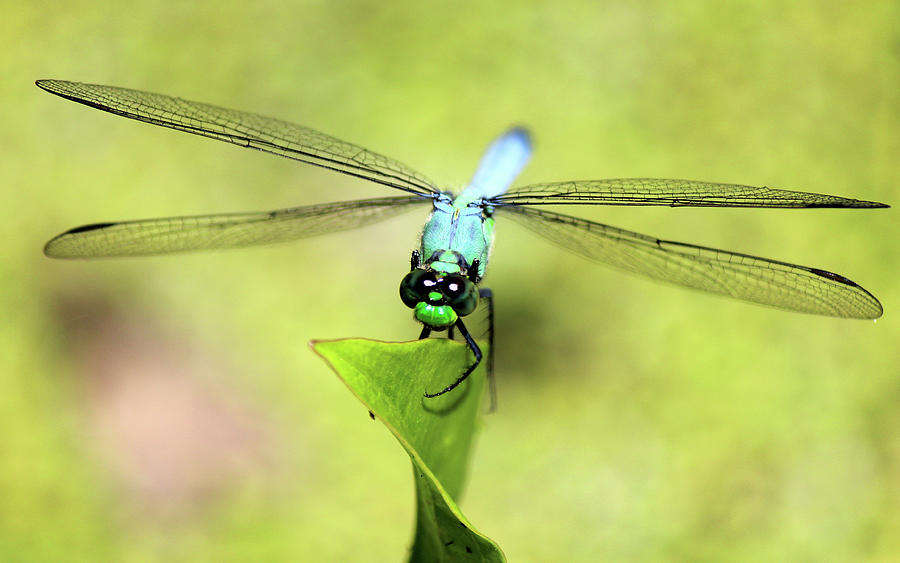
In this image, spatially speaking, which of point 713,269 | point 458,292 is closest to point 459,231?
point 458,292

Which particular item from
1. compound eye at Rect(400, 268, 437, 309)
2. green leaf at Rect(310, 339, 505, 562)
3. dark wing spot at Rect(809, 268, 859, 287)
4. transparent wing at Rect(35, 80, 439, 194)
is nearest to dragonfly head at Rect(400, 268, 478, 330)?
compound eye at Rect(400, 268, 437, 309)

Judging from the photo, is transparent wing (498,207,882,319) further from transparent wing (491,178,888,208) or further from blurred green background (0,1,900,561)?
blurred green background (0,1,900,561)

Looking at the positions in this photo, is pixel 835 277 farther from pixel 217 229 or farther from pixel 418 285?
pixel 217 229

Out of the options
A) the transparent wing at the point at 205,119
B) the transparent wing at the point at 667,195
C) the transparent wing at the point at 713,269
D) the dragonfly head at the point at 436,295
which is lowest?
the dragonfly head at the point at 436,295

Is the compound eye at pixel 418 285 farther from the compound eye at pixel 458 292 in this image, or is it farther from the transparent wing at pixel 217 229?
the transparent wing at pixel 217 229

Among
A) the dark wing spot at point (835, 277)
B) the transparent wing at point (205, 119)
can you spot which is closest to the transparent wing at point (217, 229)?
the transparent wing at point (205, 119)

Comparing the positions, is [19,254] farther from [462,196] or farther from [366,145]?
[462,196]

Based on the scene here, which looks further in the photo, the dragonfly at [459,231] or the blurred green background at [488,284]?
the blurred green background at [488,284]
